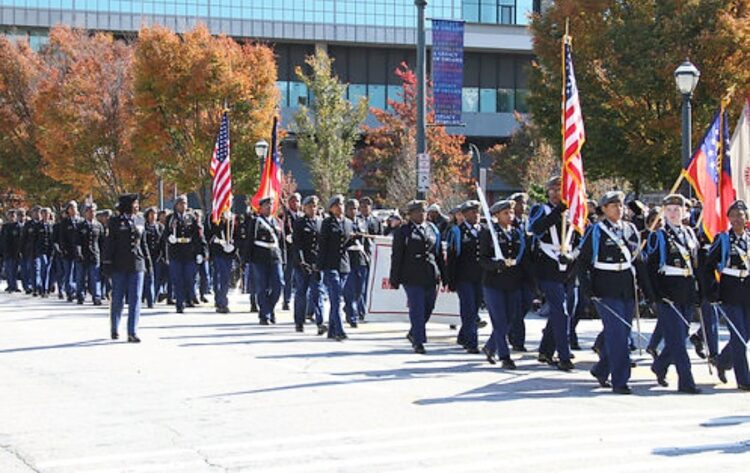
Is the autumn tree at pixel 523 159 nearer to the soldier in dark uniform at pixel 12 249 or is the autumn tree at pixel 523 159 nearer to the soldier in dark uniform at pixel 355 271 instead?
the soldier in dark uniform at pixel 12 249

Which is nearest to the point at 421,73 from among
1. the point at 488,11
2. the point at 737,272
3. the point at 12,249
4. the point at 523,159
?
the point at 737,272

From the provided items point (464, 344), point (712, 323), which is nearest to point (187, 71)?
point (464, 344)

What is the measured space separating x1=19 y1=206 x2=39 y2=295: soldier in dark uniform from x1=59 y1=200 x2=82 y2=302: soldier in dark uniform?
2.46 m

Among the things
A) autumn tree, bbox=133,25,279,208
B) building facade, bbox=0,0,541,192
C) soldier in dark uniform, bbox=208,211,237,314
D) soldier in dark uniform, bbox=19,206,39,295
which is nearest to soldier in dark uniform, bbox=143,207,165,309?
soldier in dark uniform, bbox=208,211,237,314

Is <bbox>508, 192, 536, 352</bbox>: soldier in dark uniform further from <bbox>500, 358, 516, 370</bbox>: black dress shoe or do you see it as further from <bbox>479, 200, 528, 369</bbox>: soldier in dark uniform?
<bbox>500, 358, 516, 370</bbox>: black dress shoe

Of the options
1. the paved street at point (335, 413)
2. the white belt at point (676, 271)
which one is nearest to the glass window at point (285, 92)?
the paved street at point (335, 413)

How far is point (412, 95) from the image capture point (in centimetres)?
5234

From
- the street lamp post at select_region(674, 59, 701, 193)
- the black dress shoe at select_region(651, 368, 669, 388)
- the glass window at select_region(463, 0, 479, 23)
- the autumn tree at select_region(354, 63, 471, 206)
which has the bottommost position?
the black dress shoe at select_region(651, 368, 669, 388)

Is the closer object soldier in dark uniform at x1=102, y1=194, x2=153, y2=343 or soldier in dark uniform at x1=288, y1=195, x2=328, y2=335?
soldier in dark uniform at x1=102, y1=194, x2=153, y2=343

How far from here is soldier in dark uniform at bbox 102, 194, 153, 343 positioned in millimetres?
16391

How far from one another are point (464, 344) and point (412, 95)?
3774 cm

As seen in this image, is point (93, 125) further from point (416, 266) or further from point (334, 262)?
point (416, 266)

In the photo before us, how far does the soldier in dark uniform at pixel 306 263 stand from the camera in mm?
17641

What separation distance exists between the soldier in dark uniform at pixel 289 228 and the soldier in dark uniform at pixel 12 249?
10402 mm
